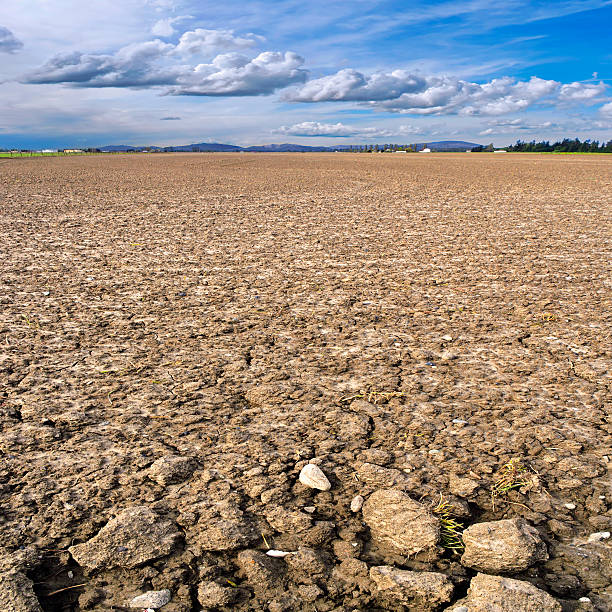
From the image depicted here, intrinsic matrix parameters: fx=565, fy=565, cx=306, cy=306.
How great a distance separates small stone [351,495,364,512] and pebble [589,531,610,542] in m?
0.84

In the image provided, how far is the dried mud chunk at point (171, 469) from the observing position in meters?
2.36

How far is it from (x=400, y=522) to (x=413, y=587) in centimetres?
31

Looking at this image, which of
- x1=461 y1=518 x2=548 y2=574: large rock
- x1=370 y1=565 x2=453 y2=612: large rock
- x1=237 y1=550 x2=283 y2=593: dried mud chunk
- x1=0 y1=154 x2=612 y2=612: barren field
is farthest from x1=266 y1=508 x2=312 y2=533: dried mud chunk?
x1=461 y1=518 x2=548 y2=574: large rock

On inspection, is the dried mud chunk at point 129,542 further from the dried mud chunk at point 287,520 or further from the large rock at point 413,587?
the large rock at point 413,587

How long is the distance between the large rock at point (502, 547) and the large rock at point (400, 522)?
126 millimetres

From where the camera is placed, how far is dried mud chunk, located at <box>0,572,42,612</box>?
5.57 ft

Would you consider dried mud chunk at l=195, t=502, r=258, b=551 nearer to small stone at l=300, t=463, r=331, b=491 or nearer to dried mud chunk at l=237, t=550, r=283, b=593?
dried mud chunk at l=237, t=550, r=283, b=593

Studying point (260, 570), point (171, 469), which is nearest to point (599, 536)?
point (260, 570)

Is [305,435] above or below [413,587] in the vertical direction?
above

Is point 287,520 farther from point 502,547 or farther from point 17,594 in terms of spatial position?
point 17,594

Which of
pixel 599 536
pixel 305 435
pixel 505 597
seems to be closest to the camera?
pixel 505 597

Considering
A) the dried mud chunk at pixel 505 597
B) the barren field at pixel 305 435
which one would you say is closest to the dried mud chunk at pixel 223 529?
the barren field at pixel 305 435

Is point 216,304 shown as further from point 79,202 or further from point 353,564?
point 79,202

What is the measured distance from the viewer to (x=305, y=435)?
2713mm
